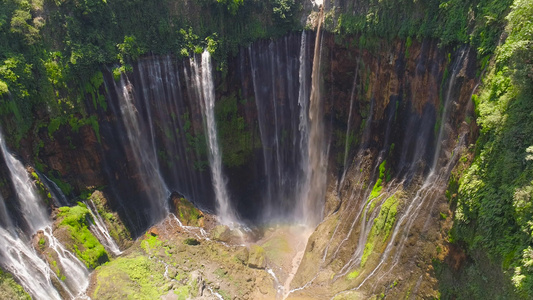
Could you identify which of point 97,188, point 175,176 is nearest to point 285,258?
point 175,176

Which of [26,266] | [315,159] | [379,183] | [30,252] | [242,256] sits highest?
[379,183]

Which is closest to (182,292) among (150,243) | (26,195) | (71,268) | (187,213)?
(150,243)

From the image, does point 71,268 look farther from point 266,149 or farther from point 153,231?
point 266,149

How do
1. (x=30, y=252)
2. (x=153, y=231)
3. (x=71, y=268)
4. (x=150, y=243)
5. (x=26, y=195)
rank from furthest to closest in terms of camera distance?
(x=153, y=231) → (x=150, y=243) → (x=26, y=195) → (x=71, y=268) → (x=30, y=252)

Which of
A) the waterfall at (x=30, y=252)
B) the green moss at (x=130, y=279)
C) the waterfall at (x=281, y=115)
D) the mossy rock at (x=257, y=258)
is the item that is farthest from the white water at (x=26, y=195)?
the waterfall at (x=281, y=115)

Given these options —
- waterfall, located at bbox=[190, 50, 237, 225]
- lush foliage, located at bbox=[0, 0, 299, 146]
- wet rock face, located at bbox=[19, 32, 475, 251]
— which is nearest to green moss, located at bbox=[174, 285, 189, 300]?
wet rock face, located at bbox=[19, 32, 475, 251]

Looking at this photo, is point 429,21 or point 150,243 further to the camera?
point 150,243
